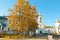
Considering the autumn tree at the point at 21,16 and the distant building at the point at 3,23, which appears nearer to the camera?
the autumn tree at the point at 21,16

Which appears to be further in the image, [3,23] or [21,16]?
[3,23]

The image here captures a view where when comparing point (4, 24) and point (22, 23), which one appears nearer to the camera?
point (22, 23)

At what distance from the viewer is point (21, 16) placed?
3016 centimetres

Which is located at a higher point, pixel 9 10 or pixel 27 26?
pixel 9 10

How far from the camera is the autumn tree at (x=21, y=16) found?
29.8 meters

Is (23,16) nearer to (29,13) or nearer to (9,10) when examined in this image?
(29,13)

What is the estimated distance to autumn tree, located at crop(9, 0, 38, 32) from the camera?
29.8 metres

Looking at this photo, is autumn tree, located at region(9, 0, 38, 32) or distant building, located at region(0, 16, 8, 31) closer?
autumn tree, located at region(9, 0, 38, 32)

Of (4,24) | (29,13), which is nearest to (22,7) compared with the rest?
(29,13)

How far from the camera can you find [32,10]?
3212 centimetres

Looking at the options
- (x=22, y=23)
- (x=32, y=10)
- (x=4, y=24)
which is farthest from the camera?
(x=4, y=24)

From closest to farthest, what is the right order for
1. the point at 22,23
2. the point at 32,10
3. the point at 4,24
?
the point at 22,23 → the point at 32,10 → the point at 4,24

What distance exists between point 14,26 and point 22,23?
1873 millimetres

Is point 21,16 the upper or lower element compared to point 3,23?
upper
